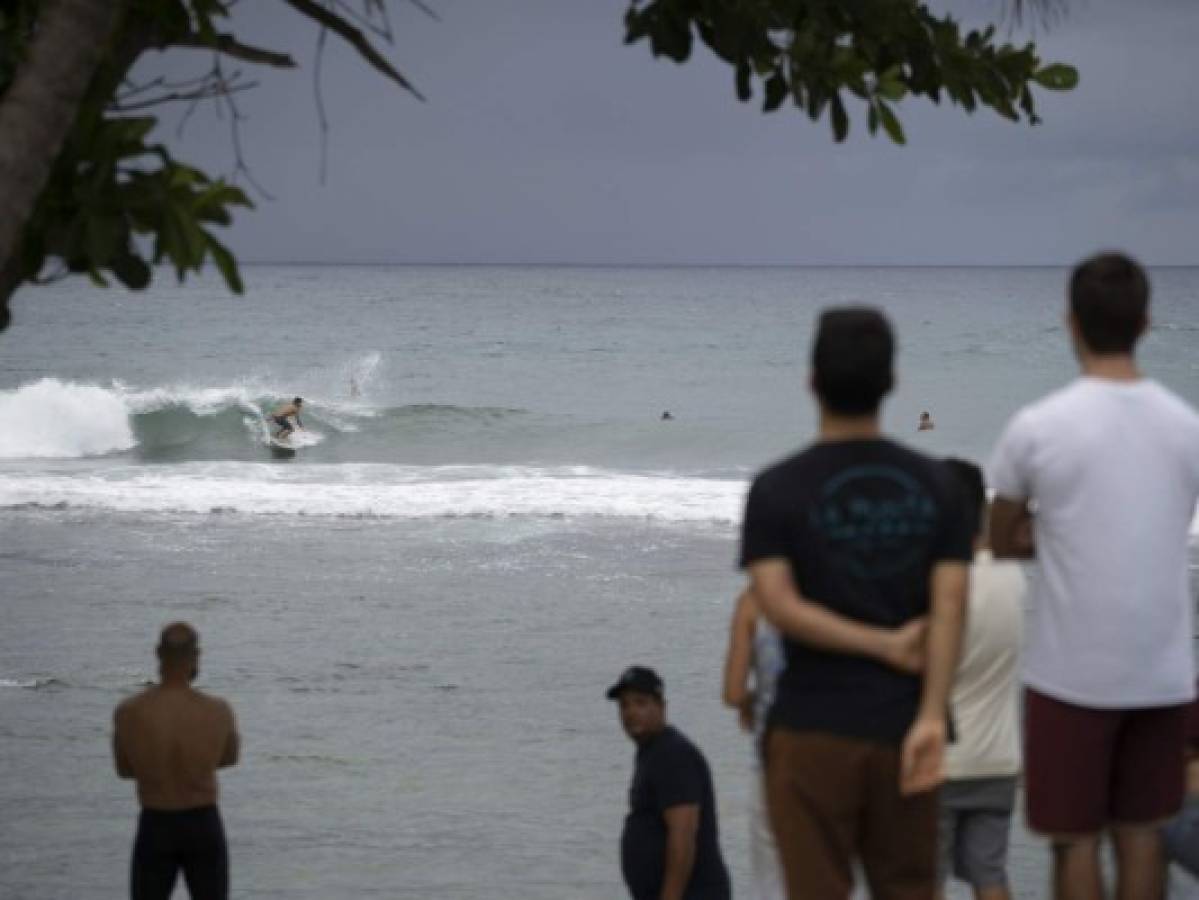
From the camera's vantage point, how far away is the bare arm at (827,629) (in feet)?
10.9

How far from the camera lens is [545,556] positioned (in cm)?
2116

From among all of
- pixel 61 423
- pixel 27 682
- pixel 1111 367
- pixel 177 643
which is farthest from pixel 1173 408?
pixel 61 423

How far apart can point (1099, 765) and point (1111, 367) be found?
722mm

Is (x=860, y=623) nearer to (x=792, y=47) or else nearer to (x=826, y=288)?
(x=792, y=47)

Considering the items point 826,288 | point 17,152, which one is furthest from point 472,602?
point 826,288

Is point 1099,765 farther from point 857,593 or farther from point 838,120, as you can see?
point 838,120

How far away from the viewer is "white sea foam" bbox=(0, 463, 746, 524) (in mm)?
26312

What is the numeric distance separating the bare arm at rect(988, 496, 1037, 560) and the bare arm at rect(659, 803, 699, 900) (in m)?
2.77

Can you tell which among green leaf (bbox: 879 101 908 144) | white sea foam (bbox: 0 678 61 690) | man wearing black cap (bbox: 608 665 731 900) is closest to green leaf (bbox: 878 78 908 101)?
green leaf (bbox: 879 101 908 144)

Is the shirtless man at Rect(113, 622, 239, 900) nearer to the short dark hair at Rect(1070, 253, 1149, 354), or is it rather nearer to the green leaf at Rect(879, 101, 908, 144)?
the green leaf at Rect(879, 101, 908, 144)

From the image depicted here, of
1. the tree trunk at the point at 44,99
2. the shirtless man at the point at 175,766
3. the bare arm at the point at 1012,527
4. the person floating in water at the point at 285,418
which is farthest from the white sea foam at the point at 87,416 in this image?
the bare arm at the point at 1012,527

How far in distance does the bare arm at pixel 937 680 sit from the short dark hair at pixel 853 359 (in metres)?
0.31

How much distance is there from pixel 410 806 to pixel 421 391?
161 ft

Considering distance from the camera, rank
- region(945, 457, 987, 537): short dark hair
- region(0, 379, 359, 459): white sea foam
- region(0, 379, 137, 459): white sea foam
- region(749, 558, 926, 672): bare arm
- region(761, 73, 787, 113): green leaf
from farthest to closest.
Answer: region(0, 379, 359, 459): white sea foam → region(0, 379, 137, 459): white sea foam → region(761, 73, 787, 113): green leaf → region(945, 457, 987, 537): short dark hair → region(749, 558, 926, 672): bare arm
